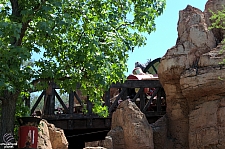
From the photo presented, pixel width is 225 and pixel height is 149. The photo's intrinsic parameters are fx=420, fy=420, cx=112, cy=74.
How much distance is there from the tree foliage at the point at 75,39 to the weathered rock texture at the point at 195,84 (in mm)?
5827

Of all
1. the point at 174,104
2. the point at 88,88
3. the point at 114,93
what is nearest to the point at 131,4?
the point at 88,88

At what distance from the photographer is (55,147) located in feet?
47.7

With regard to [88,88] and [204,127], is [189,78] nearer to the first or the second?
[204,127]

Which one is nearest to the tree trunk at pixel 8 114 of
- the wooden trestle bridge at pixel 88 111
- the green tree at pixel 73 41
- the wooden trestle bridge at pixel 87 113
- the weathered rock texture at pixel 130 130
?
the green tree at pixel 73 41

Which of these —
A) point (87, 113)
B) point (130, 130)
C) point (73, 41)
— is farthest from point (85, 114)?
point (73, 41)

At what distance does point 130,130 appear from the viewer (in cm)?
1479

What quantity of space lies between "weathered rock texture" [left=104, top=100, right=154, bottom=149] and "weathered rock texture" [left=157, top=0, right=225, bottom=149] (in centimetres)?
152

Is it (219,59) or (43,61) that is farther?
(219,59)

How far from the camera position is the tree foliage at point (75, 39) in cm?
781

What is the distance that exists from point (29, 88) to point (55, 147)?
6546 millimetres

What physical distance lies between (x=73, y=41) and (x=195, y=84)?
668 centimetres

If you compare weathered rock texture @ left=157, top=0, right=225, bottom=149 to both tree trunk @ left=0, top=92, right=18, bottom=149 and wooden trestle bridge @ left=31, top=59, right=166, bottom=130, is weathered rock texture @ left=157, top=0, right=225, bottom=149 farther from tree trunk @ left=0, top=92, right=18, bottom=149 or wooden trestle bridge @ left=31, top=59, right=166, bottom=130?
tree trunk @ left=0, top=92, right=18, bottom=149

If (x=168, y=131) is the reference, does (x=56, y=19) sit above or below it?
above

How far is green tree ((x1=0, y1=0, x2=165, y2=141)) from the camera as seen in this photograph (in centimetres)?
782
